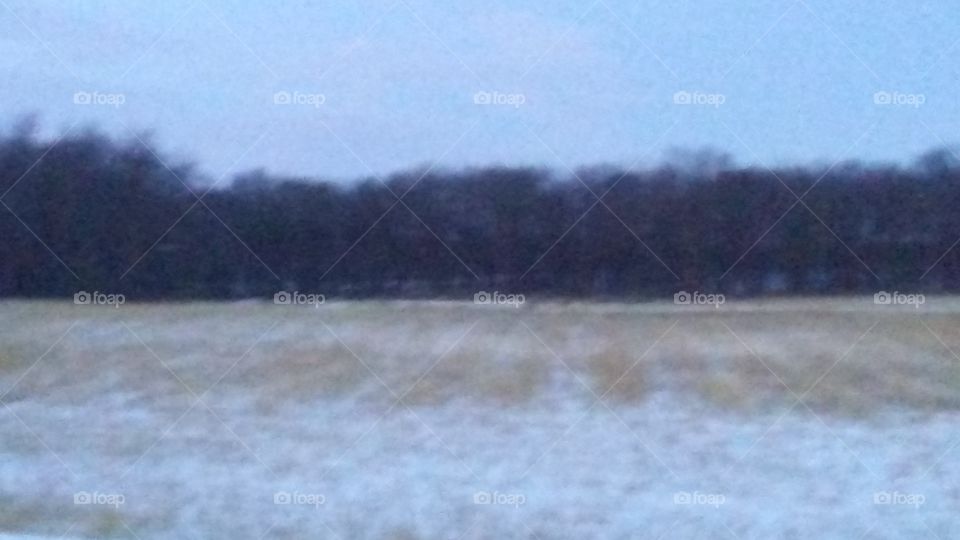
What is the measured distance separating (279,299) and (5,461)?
182 cm

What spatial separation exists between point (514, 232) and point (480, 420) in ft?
3.77

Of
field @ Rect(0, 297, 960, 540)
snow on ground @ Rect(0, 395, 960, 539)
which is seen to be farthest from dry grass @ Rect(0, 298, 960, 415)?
snow on ground @ Rect(0, 395, 960, 539)

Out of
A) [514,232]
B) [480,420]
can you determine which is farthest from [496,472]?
[514,232]

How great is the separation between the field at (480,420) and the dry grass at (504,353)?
12 millimetres

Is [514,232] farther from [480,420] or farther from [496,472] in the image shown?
[496,472]

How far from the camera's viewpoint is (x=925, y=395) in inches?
220

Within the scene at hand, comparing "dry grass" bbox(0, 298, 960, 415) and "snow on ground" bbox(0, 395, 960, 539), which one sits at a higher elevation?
"dry grass" bbox(0, 298, 960, 415)

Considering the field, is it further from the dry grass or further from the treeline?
the treeline

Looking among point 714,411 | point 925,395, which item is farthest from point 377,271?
point 925,395

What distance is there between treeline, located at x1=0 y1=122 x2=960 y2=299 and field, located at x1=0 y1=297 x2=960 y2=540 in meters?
0.15

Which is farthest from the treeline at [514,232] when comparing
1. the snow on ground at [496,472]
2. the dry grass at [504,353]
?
the snow on ground at [496,472]

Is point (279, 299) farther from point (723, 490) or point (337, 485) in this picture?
point (723, 490)

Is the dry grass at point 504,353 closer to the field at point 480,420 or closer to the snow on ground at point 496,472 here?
the field at point 480,420

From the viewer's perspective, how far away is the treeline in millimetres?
5773
